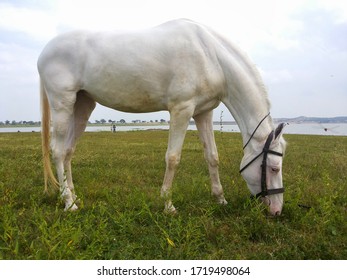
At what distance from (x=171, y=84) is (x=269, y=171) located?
1782 millimetres

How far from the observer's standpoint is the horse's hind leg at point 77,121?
18.2 feet

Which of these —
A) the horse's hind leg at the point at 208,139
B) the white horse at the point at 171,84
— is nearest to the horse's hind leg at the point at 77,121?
the white horse at the point at 171,84

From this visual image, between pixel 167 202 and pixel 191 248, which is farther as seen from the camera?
pixel 167 202

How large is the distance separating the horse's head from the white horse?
0.01m

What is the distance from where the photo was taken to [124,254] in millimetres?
3195

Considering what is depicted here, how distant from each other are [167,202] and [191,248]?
46.8 inches

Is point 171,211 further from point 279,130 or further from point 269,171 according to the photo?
point 279,130

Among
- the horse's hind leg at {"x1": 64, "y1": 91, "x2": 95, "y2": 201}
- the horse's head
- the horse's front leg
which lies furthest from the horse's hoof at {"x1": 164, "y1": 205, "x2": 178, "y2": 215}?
the horse's hind leg at {"x1": 64, "y1": 91, "x2": 95, "y2": 201}

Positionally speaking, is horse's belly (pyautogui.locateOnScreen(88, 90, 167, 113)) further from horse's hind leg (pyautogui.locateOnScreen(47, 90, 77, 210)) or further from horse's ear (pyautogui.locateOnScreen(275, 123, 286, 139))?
horse's ear (pyautogui.locateOnScreen(275, 123, 286, 139))

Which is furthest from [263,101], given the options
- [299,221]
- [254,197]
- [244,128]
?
[299,221]

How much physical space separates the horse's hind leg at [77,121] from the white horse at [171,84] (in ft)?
1.24

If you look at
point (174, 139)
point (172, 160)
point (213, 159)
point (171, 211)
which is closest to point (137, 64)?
point (174, 139)

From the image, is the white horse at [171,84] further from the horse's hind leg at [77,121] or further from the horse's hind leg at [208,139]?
the horse's hind leg at [77,121]
